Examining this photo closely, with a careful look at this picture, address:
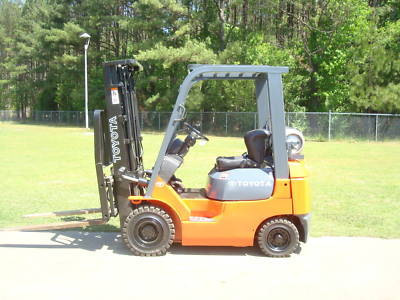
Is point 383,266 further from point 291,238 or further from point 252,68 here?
point 252,68

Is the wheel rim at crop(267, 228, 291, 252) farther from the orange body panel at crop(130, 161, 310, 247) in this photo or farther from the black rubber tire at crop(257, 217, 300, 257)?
the orange body panel at crop(130, 161, 310, 247)

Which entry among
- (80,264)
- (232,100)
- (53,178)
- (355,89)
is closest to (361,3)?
(355,89)

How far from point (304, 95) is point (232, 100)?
226 inches

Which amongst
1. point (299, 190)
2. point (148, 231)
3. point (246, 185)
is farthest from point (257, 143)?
point (148, 231)

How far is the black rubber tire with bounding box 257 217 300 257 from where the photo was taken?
5648 mm

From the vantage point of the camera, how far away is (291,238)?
18.6 feet

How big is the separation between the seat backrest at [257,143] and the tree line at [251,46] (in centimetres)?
2496

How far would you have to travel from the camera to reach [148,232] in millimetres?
5680

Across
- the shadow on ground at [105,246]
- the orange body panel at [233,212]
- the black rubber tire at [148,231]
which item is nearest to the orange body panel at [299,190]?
the orange body panel at [233,212]

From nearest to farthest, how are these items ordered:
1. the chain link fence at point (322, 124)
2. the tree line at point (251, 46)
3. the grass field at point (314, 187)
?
the grass field at point (314, 187) < the chain link fence at point (322, 124) < the tree line at point (251, 46)

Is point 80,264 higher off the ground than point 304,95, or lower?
lower

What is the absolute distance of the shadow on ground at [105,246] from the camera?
5.91 meters

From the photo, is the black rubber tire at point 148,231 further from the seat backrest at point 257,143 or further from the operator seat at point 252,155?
the seat backrest at point 257,143

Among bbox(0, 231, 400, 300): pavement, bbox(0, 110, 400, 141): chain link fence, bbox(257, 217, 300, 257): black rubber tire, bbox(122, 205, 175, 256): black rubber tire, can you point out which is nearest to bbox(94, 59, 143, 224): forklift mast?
bbox(122, 205, 175, 256): black rubber tire
